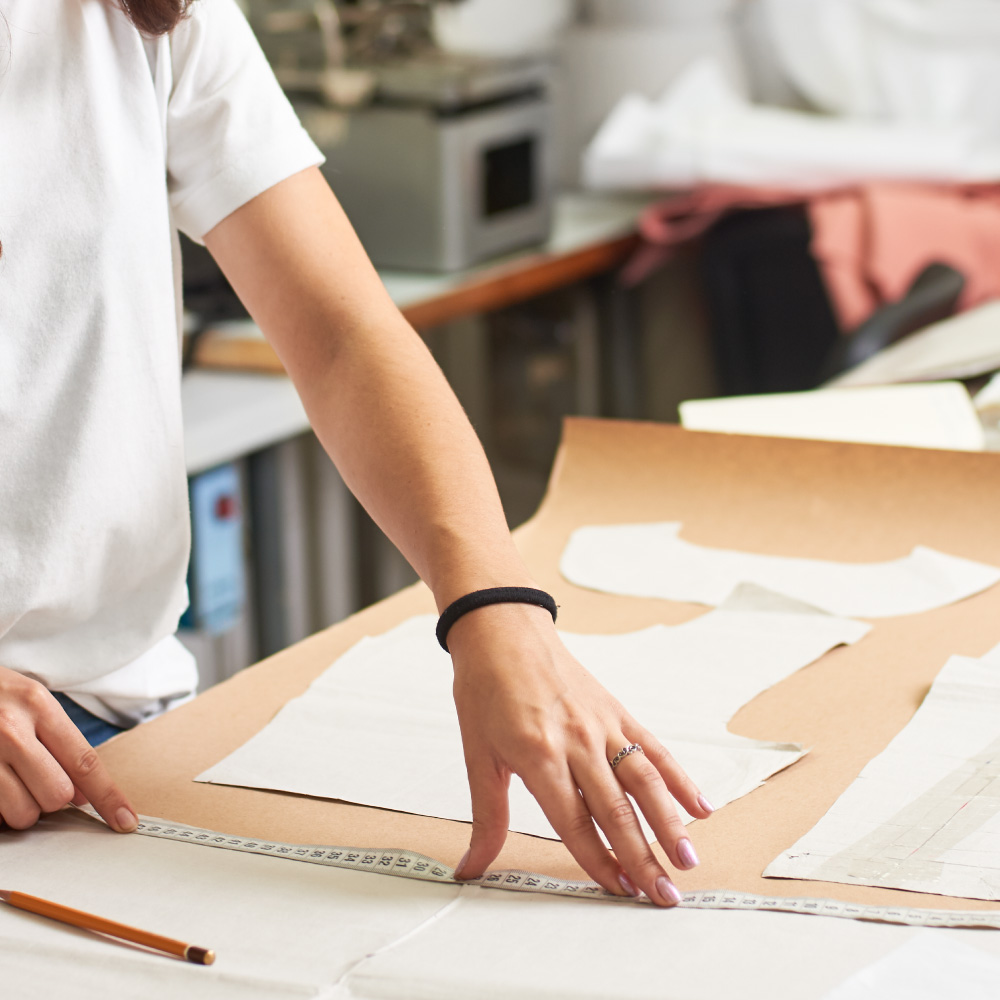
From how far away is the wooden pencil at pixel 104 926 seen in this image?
1.71ft

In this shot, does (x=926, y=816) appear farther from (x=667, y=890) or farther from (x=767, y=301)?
(x=767, y=301)

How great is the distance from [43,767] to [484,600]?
23 cm

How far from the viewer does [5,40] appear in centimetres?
74

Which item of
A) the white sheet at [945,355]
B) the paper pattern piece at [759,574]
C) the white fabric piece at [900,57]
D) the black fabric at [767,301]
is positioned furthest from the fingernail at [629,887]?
the white fabric piece at [900,57]

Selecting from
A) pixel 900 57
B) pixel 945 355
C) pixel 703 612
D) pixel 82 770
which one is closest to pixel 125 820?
pixel 82 770

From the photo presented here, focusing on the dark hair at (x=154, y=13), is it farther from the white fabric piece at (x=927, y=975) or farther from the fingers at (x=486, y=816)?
the white fabric piece at (x=927, y=975)

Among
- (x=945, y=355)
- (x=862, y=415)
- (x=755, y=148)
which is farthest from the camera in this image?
(x=755, y=148)

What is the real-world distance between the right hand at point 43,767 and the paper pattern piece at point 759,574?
0.39m

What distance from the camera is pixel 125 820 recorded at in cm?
64

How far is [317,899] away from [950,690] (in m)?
0.38

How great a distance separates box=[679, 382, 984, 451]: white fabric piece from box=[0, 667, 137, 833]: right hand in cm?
61

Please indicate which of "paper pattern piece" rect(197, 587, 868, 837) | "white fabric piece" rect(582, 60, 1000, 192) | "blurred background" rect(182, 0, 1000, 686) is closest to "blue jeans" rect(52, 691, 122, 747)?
"paper pattern piece" rect(197, 587, 868, 837)

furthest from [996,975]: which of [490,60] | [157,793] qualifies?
[490,60]

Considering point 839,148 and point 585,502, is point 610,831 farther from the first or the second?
point 839,148
